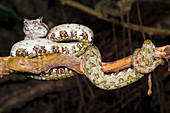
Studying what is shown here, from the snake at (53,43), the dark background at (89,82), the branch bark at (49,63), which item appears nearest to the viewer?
the branch bark at (49,63)

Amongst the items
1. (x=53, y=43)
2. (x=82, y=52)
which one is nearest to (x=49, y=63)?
(x=53, y=43)

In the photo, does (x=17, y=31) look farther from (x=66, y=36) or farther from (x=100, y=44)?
(x=66, y=36)

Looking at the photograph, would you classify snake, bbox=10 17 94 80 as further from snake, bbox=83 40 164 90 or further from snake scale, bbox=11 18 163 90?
snake, bbox=83 40 164 90

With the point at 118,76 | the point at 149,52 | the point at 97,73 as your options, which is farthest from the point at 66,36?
the point at 149,52

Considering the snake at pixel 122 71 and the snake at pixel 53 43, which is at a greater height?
the snake at pixel 53 43

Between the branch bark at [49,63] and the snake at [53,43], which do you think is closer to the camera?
the branch bark at [49,63]

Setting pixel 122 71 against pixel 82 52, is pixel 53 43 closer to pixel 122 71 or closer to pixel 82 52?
pixel 82 52

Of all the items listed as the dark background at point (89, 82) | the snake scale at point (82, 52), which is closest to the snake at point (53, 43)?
the snake scale at point (82, 52)

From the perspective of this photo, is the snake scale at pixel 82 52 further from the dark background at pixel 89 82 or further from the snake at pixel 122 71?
the dark background at pixel 89 82
